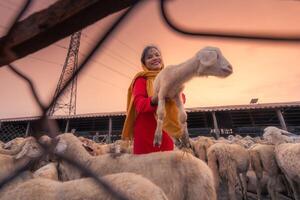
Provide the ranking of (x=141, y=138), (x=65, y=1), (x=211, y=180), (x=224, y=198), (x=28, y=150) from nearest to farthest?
(x=65, y=1)
(x=211, y=180)
(x=141, y=138)
(x=28, y=150)
(x=224, y=198)

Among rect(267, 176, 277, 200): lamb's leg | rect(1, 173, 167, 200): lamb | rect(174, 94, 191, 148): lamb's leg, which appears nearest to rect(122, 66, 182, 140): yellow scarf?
rect(174, 94, 191, 148): lamb's leg

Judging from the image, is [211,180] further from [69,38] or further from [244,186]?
[244,186]

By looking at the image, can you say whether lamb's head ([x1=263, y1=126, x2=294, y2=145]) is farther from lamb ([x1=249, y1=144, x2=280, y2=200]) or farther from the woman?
the woman

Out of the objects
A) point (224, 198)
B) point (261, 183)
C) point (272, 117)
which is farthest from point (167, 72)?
point (272, 117)

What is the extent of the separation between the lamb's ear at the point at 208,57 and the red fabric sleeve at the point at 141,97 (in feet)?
2.49

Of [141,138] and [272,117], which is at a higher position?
[272,117]

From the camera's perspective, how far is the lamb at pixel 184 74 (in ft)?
3.24

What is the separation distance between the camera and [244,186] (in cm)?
628

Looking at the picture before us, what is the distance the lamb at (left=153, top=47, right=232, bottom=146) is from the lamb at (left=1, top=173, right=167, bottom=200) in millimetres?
287

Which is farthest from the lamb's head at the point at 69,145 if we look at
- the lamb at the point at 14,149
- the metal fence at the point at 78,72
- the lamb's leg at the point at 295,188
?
the lamb's leg at the point at 295,188

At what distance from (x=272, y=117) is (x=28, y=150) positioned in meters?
17.7

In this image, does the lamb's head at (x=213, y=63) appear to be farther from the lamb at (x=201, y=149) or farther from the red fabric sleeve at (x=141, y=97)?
the lamb at (x=201, y=149)

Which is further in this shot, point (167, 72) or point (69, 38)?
point (167, 72)

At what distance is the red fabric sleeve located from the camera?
6.02ft
